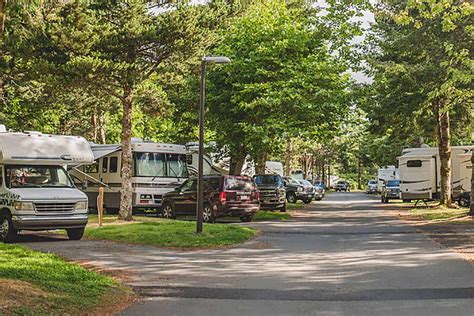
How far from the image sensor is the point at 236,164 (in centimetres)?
2873

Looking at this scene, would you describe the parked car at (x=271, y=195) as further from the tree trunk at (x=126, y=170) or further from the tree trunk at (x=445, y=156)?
the tree trunk at (x=126, y=170)

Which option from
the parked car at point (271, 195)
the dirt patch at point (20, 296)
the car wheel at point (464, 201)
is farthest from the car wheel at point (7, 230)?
the car wheel at point (464, 201)

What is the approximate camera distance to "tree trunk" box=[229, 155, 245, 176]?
91.8ft

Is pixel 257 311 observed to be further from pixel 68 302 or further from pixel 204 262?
pixel 204 262

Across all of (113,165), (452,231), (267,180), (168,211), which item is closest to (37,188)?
(168,211)

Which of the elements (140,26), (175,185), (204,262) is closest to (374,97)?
(175,185)

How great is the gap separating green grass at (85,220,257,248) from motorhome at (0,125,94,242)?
3.83 ft

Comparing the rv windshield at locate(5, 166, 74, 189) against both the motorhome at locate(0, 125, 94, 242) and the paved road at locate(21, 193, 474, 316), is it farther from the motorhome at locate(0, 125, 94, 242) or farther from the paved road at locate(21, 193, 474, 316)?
the paved road at locate(21, 193, 474, 316)

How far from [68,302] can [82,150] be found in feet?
31.5

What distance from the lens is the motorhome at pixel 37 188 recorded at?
1454 centimetres

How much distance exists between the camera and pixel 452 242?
15383 millimetres

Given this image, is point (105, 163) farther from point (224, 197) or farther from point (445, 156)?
point (445, 156)

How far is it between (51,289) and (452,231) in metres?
13.5

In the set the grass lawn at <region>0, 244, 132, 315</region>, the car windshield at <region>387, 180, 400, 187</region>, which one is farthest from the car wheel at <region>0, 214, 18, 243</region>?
the car windshield at <region>387, 180, 400, 187</region>
